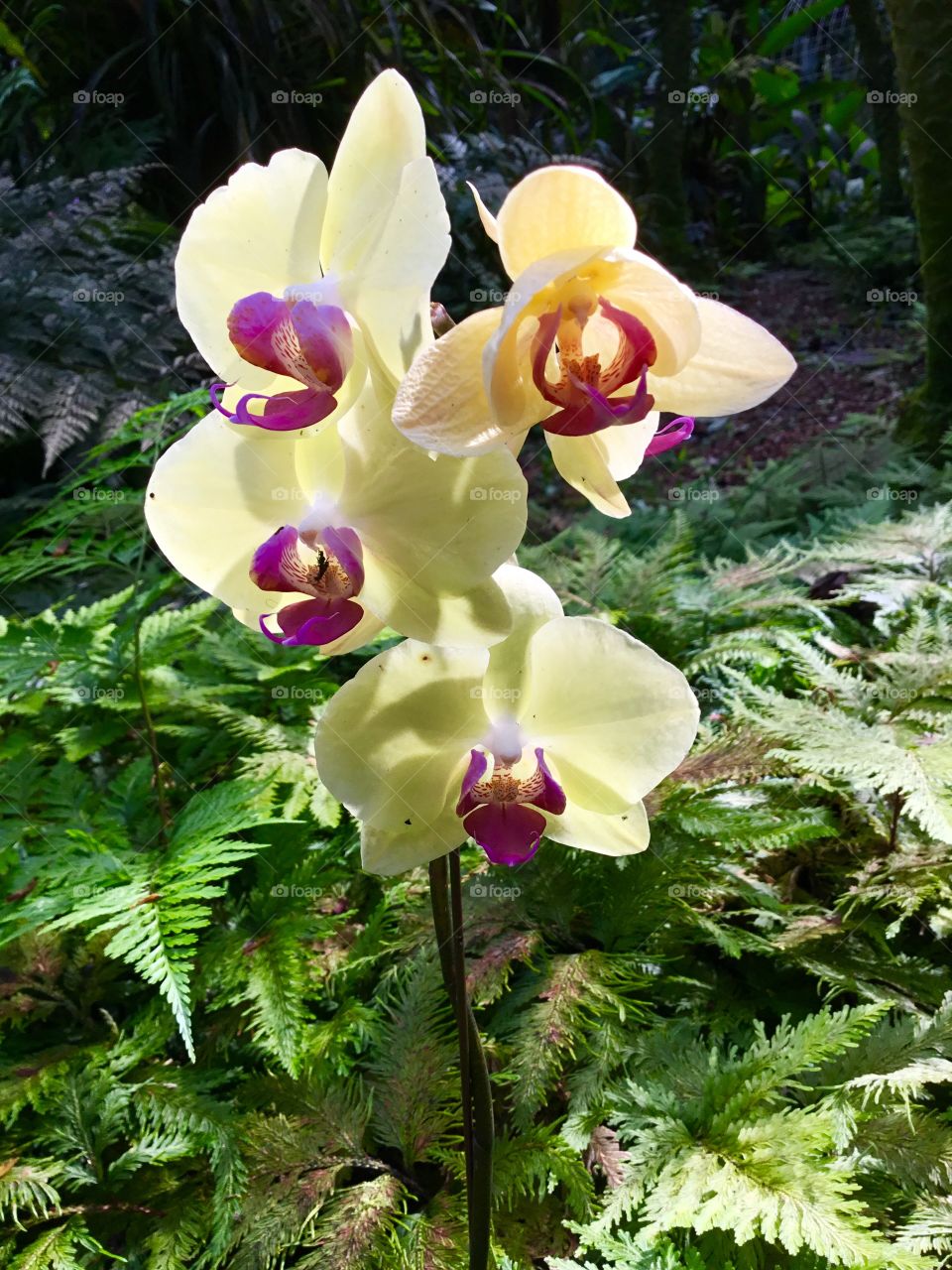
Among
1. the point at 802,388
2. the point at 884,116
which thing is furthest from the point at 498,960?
the point at 884,116

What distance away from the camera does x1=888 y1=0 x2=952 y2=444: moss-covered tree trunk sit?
2.16m

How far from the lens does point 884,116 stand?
4.46 metres

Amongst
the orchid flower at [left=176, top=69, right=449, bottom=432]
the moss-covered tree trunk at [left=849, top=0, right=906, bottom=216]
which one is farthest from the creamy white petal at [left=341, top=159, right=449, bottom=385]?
the moss-covered tree trunk at [left=849, top=0, right=906, bottom=216]

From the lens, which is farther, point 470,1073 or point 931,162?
point 931,162

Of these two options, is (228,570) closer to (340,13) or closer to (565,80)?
(340,13)

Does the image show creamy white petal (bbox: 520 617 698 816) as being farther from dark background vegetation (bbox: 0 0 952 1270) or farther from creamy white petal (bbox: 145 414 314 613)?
dark background vegetation (bbox: 0 0 952 1270)

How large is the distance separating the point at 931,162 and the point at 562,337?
2.34m

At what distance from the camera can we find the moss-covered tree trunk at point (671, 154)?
3.91 metres

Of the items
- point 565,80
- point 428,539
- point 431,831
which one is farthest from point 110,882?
point 565,80

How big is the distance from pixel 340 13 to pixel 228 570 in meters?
2.92

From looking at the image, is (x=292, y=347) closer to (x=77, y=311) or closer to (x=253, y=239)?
(x=253, y=239)

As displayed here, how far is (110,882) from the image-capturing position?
80 cm

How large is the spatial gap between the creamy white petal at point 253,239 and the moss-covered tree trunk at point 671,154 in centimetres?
381

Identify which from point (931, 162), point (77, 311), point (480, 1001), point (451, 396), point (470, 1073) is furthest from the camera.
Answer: point (931, 162)
